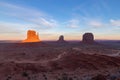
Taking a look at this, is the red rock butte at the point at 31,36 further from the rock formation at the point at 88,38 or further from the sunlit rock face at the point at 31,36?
the rock formation at the point at 88,38

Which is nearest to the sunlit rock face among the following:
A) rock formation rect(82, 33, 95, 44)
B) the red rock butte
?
the red rock butte

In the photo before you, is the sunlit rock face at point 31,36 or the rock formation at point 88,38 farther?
the rock formation at point 88,38

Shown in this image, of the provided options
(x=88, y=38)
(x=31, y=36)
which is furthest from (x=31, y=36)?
(x=88, y=38)

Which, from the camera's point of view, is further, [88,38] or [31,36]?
[88,38]

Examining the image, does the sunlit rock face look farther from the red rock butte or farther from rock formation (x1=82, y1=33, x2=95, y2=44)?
rock formation (x1=82, y1=33, x2=95, y2=44)

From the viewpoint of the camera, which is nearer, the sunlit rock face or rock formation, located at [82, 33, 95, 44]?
the sunlit rock face

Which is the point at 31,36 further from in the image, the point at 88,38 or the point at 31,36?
the point at 88,38

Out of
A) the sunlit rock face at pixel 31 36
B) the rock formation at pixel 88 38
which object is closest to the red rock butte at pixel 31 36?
the sunlit rock face at pixel 31 36

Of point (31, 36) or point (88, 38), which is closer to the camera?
point (31, 36)

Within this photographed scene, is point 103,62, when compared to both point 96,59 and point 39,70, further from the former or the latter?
point 39,70

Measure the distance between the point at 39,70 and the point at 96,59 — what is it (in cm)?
1394

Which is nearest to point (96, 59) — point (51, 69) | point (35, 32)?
point (51, 69)

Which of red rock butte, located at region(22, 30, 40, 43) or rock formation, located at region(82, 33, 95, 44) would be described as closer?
red rock butte, located at region(22, 30, 40, 43)

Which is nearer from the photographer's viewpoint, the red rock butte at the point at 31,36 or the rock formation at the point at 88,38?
the red rock butte at the point at 31,36
